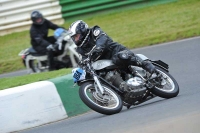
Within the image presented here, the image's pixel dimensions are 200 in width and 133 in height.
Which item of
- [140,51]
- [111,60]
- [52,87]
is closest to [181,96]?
[111,60]

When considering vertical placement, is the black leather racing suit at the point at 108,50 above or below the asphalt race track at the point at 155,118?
above

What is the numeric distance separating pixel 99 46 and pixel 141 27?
901 centimetres

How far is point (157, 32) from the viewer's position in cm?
1619

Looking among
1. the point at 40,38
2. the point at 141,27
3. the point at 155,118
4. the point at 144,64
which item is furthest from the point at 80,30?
the point at 141,27

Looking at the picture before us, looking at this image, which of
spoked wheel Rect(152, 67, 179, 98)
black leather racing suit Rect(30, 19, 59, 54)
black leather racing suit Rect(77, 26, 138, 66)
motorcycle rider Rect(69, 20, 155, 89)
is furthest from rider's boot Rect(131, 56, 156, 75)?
black leather racing suit Rect(30, 19, 59, 54)

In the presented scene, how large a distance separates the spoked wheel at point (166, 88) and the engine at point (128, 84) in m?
→ 0.23

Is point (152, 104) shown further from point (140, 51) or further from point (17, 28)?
point (17, 28)

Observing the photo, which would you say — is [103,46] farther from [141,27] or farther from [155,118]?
[141,27]

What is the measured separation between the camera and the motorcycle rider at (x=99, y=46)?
28.0 ft

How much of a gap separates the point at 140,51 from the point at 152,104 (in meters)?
5.80

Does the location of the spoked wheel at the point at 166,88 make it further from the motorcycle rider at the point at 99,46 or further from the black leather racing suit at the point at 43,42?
the black leather racing suit at the point at 43,42

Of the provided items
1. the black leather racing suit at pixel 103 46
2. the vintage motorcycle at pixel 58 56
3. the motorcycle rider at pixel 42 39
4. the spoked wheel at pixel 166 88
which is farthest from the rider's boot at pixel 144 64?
the motorcycle rider at pixel 42 39

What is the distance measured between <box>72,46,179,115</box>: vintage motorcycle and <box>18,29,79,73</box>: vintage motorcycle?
16.9 ft

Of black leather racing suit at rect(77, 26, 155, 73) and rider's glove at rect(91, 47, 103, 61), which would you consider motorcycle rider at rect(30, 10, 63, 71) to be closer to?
black leather racing suit at rect(77, 26, 155, 73)
